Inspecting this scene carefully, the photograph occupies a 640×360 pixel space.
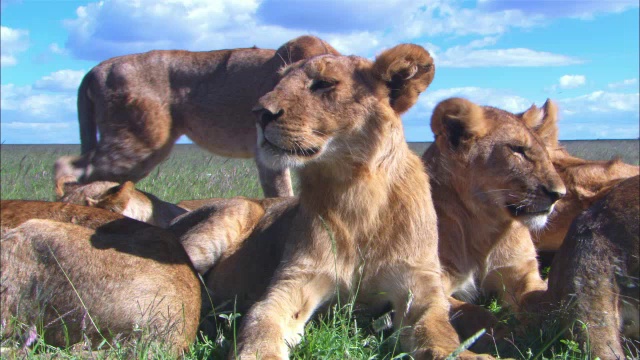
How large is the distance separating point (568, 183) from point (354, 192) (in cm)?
187

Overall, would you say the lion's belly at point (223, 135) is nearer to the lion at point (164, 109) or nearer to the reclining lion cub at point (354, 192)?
the lion at point (164, 109)

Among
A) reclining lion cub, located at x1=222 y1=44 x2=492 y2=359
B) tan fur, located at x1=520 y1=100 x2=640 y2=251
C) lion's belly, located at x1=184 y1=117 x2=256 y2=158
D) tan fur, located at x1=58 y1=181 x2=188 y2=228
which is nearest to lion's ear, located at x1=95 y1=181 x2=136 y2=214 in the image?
tan fur, located at x1=58 y1=181 x2=188 y2=228

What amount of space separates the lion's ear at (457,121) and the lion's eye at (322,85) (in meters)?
0.80

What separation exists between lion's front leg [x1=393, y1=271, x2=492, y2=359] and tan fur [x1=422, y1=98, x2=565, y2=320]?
0.54 metres

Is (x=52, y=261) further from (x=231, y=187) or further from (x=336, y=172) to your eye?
(x=231, y=187)

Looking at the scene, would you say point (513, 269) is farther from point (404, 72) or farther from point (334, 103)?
point (334, 103)

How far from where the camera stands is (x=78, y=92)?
7285 mm

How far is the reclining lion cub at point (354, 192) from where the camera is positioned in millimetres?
3164

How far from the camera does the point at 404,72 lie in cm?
333

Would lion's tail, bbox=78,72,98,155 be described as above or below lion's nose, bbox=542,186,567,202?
above

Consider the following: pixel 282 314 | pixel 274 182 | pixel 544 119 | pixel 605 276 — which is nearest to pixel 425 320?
pixel 282 314

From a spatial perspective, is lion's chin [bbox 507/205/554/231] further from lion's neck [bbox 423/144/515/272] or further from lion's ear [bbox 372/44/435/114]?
lion's ear [bbox 372/44/435/114]

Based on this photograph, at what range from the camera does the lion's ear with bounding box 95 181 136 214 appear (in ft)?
15.4

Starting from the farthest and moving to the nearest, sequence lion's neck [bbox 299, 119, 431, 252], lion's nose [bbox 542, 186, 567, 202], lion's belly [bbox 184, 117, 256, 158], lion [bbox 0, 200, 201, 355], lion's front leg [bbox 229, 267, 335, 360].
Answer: lion's belly [bbox 184, 117, 256, 158] → lion's nose [bbox 542, 186, 567, 202] → lion's neck [bbox 299, 119, 431, 252] → lion [bbox 0, 200, 201, 355] → lion's front leg [bbox 229, 267, 335, 360]
